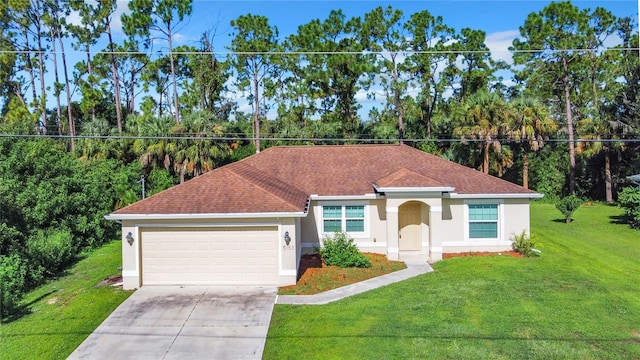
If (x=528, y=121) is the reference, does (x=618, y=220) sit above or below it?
below

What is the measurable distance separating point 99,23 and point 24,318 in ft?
106

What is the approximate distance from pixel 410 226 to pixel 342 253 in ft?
11.2

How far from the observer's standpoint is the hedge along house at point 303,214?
1302 centimetres

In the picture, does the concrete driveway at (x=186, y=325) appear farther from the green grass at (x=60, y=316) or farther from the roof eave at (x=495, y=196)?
the roof eave at (x=495, y=196)

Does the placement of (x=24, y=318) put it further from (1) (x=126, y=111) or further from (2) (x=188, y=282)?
(1) (x=126, y=111)

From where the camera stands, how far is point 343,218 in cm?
1708

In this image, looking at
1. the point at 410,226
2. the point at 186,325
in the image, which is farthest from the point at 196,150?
the point at 186,325

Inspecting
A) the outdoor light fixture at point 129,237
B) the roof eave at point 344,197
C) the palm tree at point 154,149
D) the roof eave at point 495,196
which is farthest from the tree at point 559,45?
the outdoor light fixture at point 129,237

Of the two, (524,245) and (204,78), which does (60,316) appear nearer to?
(524,245)

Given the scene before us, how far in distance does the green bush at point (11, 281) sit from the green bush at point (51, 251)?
3.23ft

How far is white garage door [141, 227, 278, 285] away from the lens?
1312 cm

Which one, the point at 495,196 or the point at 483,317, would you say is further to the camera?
the point at 495,196

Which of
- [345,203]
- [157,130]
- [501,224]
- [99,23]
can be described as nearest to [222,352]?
[345,203]

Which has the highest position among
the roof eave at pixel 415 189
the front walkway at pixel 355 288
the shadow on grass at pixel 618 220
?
the roof eave at pixel 415 189
